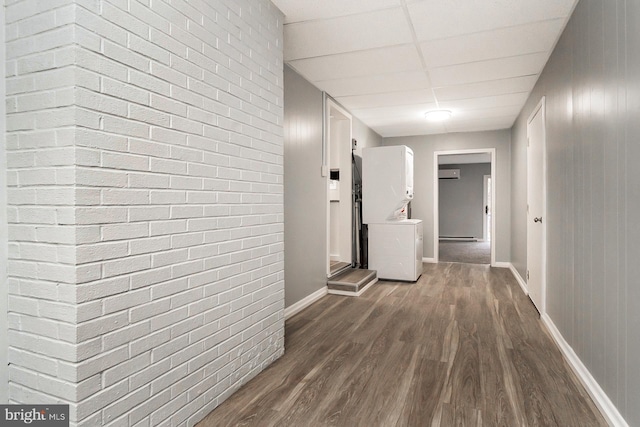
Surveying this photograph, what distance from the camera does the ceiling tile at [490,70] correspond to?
3.23 metres

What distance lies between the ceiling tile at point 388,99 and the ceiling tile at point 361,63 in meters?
0.75

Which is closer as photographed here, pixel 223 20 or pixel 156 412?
pixel 156 412

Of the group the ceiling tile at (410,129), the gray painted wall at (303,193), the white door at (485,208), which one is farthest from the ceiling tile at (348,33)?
the white door at (485,208)

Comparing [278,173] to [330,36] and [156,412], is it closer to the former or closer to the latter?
[330,36]

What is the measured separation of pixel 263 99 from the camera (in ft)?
7.59

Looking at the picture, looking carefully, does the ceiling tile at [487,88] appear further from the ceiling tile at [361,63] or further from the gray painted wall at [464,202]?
the gray painted wall at [464,202]

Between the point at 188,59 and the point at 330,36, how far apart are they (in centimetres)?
148

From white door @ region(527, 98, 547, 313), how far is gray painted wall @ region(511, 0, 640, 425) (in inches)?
13.2

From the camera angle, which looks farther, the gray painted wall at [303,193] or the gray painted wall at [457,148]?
the gray painted wall at [457,148]

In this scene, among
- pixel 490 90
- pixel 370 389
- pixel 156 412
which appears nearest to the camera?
pixel 156 412

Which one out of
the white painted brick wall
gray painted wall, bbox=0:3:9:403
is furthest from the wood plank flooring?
gray painted wall, bbox=0:3:9:403

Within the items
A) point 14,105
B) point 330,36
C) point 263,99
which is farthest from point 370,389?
point 330,36

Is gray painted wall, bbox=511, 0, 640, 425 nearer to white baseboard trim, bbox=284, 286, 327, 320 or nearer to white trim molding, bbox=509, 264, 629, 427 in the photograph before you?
white trim molding, bbox=509, 264, 629, 427

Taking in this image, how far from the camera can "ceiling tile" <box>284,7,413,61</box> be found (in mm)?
2564
